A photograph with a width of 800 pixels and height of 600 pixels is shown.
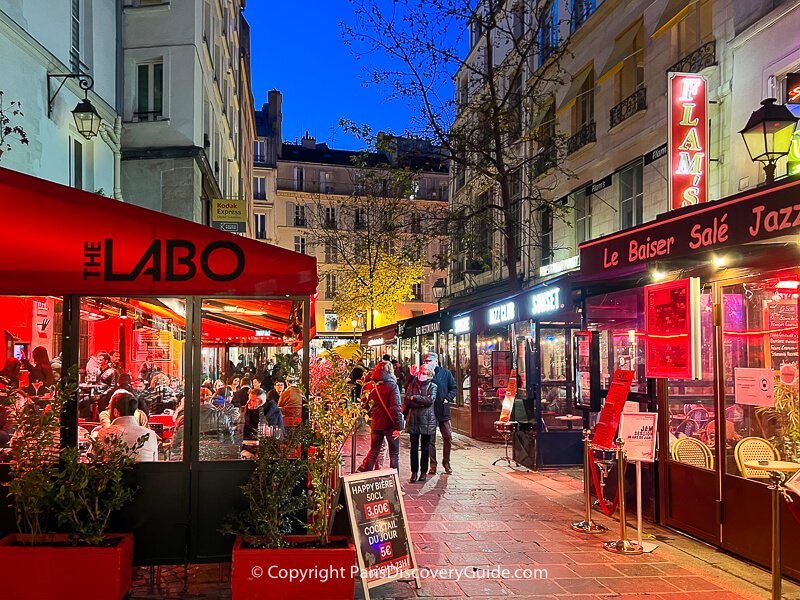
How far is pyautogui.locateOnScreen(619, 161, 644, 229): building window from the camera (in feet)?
54.4

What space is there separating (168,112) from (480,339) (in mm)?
9528

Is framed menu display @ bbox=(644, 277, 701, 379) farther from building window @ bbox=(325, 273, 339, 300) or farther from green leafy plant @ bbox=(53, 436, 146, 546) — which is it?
building window @ bbox=(325, 273, 339, 300)

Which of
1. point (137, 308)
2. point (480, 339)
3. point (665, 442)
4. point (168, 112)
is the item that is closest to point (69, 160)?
point (168, 112)

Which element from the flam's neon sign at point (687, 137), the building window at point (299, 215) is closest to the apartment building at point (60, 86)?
the flam's neon sign at point (687, 137)

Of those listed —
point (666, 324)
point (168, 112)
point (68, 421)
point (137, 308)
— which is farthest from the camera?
point (168, 112)

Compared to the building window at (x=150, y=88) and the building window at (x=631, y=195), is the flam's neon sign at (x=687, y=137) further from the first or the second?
the building window at (x=150, y=88)

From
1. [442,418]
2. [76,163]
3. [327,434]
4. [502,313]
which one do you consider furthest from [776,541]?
[76,163]

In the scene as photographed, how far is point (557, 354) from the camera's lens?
46.9 feet

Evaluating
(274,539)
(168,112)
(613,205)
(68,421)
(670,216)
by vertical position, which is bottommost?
(274,539)

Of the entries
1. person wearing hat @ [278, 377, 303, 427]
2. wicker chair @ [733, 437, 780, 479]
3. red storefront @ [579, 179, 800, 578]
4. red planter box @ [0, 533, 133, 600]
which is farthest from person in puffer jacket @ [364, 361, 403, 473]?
red planter box @ [0, 533, 133, 600]

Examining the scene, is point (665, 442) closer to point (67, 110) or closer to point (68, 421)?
point (68, 421)

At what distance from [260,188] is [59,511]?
55.5 metres

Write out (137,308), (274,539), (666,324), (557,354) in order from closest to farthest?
(274,539)
(137,308)
(666,324)
(557,354)

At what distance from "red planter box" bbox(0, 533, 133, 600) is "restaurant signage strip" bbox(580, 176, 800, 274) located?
545cm
